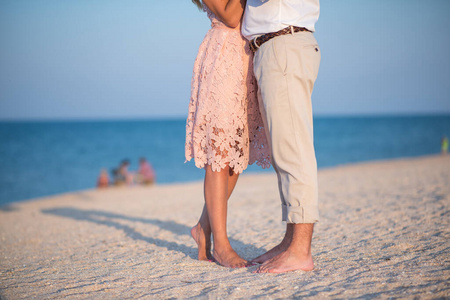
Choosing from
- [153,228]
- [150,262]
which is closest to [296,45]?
[150,262]

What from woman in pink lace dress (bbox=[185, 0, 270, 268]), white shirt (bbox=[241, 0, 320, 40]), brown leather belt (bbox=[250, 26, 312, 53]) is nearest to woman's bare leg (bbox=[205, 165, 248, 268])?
woman in pink lace dress (bbox=[185, 0, 270, 268])

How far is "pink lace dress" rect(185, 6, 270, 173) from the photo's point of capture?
A: 2.50 metres

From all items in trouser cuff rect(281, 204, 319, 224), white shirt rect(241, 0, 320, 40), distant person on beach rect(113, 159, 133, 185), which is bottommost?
distant person on beach rect(113, 159, 133, 185)

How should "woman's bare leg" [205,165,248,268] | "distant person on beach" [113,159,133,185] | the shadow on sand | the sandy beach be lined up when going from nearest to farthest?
the sandy beach → "woman's bare leg" [205,165,248,268] → the shadow on sand → "distant person on beach" [113,159,133,185]

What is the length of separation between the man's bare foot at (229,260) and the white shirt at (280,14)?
1505mm

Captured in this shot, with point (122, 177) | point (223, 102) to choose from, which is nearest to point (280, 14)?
point (223, 102)

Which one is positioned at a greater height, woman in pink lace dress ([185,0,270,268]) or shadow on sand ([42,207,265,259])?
woman in pink lace dress ([185,0,270,268])

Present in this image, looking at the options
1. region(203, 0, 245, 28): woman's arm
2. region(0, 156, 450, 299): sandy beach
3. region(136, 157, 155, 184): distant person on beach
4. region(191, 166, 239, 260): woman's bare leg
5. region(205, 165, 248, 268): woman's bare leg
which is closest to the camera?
region(0, 156, 450, 299): sandy beach

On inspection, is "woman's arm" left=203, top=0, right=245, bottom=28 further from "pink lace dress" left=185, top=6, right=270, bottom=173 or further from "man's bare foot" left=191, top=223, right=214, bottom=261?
"man's bare foot" left=191, top=223, right=214, bottom=261

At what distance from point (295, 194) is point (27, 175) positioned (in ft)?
82.4

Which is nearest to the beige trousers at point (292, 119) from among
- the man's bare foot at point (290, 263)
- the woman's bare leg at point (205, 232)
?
the man's bare foot at point (290, 263)

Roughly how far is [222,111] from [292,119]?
510 millimetres

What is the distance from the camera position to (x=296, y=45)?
2223mm

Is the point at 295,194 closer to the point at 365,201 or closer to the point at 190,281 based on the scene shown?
the point at 190,281
